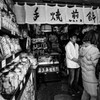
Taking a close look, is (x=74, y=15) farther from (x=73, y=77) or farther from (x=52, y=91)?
→ (x=52, y=91)

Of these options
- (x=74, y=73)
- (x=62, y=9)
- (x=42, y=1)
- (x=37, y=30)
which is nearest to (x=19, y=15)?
(x=42, y=1)

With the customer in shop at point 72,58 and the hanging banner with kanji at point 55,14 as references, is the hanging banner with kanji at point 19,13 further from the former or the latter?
the customer in shop at point 72,58

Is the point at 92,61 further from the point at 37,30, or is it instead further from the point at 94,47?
the point at 37,30

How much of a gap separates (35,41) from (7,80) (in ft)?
15.0

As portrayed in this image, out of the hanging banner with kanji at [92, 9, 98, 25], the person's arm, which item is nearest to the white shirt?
the hanging banner with kanji at [92, 9, 98, 25]

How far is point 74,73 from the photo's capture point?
4.77 meters

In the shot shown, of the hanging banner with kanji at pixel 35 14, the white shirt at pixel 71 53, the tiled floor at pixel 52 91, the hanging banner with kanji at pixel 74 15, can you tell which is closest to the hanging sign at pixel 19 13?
the hanging banner with kanji at pixel 35 14

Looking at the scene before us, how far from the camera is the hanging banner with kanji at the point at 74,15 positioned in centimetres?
425

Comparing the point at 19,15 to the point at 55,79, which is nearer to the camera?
the point at 19,15

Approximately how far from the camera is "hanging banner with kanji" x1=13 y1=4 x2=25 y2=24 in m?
3.94

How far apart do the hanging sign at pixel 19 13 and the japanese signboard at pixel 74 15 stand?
5.46 ft

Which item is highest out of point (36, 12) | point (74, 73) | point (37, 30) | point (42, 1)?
point (42, 1)

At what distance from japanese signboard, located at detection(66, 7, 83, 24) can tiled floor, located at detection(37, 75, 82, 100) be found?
112 inches

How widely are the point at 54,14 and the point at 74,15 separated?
31.3 inches
